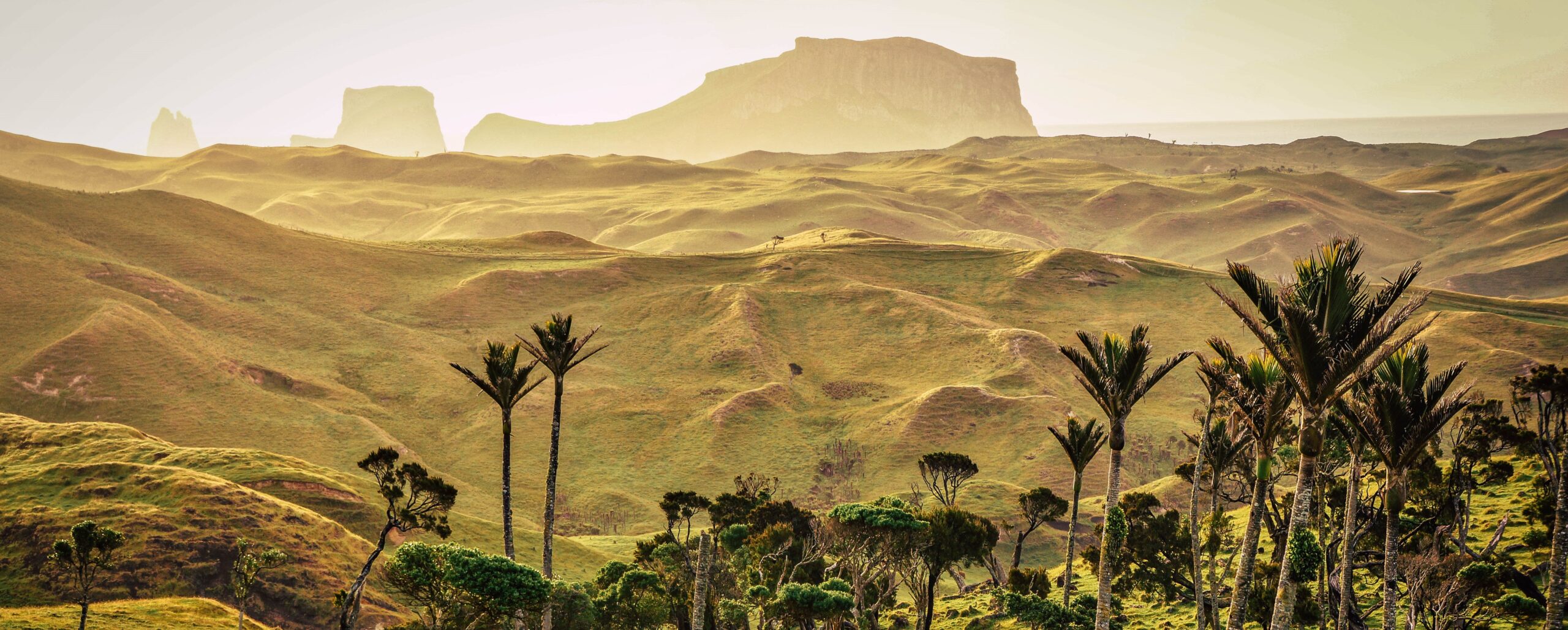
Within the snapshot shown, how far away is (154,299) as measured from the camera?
10181 cm

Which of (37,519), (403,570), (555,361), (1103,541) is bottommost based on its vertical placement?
(37,519)

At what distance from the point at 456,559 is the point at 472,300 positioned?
9903cm

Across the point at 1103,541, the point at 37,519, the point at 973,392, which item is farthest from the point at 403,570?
the point at 973,392

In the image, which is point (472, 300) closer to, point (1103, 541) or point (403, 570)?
point (403, 570)

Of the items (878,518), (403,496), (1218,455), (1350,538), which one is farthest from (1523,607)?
(403,496)

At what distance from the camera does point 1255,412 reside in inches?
841

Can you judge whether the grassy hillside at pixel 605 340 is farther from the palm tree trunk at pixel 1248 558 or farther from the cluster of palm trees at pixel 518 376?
the palm tree trunk at pixel 1248 558

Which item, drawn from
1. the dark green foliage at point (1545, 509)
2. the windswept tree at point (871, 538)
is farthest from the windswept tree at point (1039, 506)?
the dark green foliage at point (1545, 509)

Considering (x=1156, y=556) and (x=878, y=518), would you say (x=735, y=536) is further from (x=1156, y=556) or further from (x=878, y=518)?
(x=1156, y=556)

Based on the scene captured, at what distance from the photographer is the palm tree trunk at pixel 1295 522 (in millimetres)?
18078

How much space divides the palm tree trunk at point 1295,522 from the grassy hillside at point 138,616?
40.1m

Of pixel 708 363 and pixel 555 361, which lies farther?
pixel 708 363

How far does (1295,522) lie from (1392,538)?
5167 millimetres

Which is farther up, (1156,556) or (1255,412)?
(1255,412)
